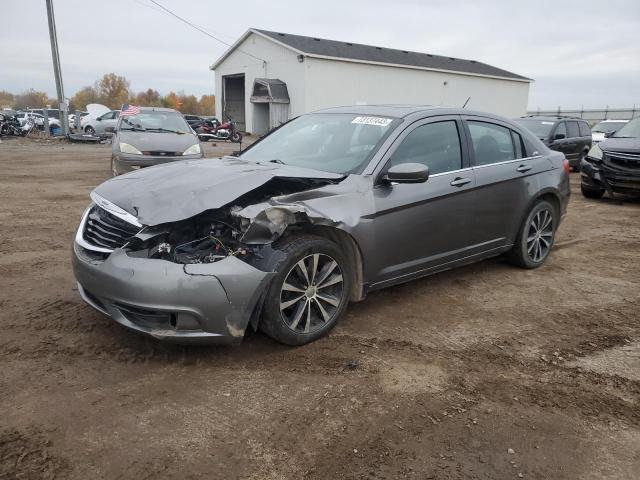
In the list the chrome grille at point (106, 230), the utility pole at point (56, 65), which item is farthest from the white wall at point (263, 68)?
the chrome grille at point (106, 230)

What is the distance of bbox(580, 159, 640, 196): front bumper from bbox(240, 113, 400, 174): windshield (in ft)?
23.3

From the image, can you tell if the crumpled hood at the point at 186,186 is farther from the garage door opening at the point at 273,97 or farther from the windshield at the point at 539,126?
the garage door opening at the point at 273,97

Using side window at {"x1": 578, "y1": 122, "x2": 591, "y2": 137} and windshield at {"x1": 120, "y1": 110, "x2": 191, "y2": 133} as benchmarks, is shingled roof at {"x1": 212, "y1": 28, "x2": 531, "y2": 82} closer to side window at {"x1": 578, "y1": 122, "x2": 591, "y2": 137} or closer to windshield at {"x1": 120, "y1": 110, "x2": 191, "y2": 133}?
side window at {"x1": 578, "y1": 122, "x2": 591, "y2": 137}

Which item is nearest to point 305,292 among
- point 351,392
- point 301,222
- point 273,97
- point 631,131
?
point 301,222

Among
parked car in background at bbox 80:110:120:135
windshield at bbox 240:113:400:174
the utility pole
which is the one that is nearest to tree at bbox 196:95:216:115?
parked car in background at bbox 80:110:120:135

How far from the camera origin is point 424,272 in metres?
4.38

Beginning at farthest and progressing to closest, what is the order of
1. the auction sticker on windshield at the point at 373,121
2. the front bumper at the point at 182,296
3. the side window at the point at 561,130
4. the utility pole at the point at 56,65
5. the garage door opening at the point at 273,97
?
the garage door opening at the point at 273,97 < the utility pole at the point at 56,65 < the side window at the point at 561,130 < the auction sticker on windshield at the point at 373,121 < the front bumper at the point at 182,296

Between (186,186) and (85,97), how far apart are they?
96012 mm

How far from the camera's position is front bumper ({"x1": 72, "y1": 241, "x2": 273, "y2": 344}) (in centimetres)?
308

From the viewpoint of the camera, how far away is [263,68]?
33875mm

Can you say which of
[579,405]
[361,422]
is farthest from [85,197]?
[579,405]

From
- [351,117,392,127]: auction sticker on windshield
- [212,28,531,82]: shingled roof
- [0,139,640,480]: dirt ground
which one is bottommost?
[0,139,640,480]: dirt ground

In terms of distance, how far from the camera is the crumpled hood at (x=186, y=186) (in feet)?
11.0

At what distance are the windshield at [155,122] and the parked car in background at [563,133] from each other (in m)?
8.83
